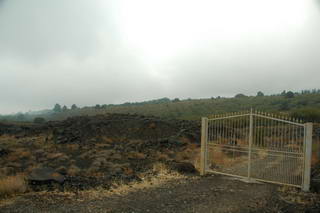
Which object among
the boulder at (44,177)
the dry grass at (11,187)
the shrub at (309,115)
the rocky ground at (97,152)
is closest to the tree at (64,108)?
the rocky ground at (97,152)

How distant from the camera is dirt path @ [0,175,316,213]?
6.86 m

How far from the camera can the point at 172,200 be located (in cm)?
757

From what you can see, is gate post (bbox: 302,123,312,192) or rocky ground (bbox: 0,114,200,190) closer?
gate post (bbox: 302,123,312,192)

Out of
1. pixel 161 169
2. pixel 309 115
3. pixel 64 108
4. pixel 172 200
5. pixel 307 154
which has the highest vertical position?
pixel 309 115

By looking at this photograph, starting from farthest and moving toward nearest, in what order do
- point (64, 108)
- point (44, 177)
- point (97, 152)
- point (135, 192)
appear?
point (64, 108), point (97, 152), point (44, 177), point (135, 192)

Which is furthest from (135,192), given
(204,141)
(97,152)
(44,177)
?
(97,152)

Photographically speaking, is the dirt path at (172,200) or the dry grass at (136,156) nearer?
the dirt path at (172,200)

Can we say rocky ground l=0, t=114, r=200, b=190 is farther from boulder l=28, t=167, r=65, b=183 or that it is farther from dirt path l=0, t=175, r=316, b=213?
dirt path l=0, t=175, r=316, b=213

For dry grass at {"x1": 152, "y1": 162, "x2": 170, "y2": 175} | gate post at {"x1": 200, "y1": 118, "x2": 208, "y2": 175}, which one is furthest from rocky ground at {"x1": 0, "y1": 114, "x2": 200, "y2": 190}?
gate post at {"x1": 200, "y1": 118, "x2": 208, "y2": 175}

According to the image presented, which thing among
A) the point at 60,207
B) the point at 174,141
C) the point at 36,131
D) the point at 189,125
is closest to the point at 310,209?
the point at 60,207

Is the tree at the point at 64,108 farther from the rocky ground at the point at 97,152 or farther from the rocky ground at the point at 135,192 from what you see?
the rocky ground at the point at 135,192

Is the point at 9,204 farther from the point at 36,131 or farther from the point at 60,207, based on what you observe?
the point at 36,131

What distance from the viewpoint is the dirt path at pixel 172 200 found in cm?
686

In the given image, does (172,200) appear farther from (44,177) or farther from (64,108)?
(64,108)
